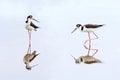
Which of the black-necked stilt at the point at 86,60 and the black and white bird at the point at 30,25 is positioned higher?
the black and white bird at the point at 30,25

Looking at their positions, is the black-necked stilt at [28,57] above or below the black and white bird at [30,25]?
below

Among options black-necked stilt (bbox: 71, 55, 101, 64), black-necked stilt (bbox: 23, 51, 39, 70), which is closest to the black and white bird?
black-necked stilt (bbox: 23, 51, 39, 70)

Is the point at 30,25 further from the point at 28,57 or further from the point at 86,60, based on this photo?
the point at 86,60

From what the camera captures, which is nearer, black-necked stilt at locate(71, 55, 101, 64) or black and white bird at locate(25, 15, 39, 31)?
black-necked stilt at locate(71, 55, 101, 64)

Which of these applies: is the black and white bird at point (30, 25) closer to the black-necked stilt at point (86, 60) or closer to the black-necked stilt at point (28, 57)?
the black-necked stilt at point (28, 57)

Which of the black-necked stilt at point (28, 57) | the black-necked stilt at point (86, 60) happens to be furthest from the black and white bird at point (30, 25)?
the black-necked stilt at point (86, 60)

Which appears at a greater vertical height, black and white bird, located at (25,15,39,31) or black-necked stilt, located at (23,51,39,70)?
black and white bird, located at (25,15,39,31)

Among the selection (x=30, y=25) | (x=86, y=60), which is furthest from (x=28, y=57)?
(x=86, y=60)

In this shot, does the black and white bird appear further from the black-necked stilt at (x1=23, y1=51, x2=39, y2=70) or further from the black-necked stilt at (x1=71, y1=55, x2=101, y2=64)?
the black-necked stilt at (x1=71, y1=55, x2=101, y2=64)

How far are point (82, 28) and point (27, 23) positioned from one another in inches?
10.9

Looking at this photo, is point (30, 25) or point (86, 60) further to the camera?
point (30, 25)

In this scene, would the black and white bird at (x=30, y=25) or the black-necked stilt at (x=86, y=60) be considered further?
the black and white bird at (x=30, y=25)

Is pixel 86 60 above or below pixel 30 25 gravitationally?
below

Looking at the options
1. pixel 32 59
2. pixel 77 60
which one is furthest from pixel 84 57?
pixel 32 59
